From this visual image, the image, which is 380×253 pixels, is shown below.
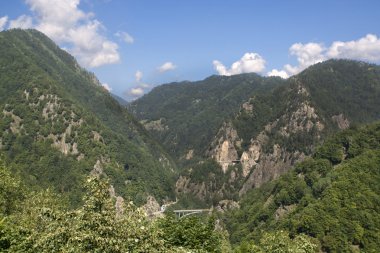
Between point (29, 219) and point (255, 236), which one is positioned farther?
point (255, 236)

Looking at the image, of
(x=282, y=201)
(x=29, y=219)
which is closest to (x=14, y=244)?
(x=29, y=219)

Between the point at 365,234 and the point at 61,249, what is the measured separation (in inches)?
4400

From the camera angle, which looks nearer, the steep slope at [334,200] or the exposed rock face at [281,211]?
the steep slope at [334,200]

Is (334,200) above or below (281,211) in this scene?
above

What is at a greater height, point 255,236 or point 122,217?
point 122,217

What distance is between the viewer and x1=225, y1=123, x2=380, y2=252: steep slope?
121562mm

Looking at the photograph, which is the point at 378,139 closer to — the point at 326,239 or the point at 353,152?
the point at 353,152

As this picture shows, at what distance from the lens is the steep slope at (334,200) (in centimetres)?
12156

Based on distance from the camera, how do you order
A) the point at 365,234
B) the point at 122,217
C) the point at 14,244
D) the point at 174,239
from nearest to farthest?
the point at 122,217
the point at 14,244
the point at 174,239
the point at 365,234

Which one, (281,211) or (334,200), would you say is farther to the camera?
(281,211)

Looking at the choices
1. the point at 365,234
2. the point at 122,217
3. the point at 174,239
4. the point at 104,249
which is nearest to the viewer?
the point at 104,249

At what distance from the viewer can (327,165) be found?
177875 millimetres

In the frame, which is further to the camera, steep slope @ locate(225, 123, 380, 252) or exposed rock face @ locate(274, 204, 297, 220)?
exposed rock face @ locate(274, 204, 297, 220)

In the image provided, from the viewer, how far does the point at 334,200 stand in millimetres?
132625
